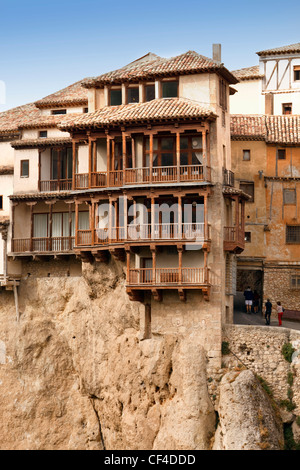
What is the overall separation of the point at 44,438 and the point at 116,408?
658 cm

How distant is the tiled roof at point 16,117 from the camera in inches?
3007

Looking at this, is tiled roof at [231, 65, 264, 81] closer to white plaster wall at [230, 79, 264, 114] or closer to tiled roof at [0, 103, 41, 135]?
white plaster wall at [230, 79, 264, 114]

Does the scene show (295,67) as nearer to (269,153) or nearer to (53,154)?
(269,153)

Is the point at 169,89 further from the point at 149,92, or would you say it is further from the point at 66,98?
the point at 66,98

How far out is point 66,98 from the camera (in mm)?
75688

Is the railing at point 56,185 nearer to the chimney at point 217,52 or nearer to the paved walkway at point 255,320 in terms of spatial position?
the chimney at point 217,52

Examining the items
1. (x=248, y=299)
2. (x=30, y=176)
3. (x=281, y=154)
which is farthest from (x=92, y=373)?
(x=281, y=154)

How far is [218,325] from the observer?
64.6 meters

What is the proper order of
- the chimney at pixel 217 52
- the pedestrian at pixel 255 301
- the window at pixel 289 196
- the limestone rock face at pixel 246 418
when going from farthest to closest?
the window at pixel 289 196 → the pedestrian at pixel 255 301 → the chimney at pixel 217 52 → the limestone rock face at pixel 246 418

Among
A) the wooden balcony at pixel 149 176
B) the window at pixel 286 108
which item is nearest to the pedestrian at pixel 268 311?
the wooden balcony at pixel 149 176

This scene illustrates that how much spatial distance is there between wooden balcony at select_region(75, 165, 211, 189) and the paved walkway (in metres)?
9.69

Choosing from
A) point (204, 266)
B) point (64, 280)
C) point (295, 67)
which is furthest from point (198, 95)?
point (295, 67)

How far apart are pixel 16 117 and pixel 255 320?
2060cm

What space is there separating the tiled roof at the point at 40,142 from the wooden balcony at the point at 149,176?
5.22m
